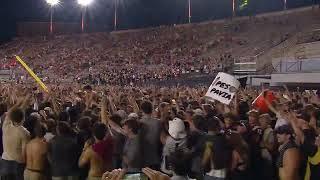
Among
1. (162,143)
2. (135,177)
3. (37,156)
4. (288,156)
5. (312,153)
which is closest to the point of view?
(135,177)

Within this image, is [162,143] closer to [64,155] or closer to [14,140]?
[64,155]

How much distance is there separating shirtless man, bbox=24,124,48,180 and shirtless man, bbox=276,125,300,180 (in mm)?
2748

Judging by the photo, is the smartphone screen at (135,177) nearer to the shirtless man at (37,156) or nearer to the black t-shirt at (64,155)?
the black t-shirt at (64,155)

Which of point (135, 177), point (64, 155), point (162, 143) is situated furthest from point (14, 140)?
point (135, 177)

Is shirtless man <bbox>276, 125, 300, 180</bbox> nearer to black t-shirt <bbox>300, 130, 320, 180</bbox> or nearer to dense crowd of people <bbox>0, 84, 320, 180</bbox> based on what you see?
dense crowd of people <bbox>0, 84, 320, 180</bbox>

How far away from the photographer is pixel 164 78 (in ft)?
101

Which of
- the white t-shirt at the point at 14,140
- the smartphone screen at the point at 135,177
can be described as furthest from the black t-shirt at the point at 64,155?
the smartphone screen at the point at 135,177

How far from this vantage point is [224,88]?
8.52 metres

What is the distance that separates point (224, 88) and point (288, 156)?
326cm

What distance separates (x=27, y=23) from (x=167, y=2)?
55.6ft

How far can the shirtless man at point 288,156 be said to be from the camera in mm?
5344

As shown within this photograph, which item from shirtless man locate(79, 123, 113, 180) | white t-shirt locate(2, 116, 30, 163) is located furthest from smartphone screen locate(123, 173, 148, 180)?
white t-shirt locate(2, 116, 30, 163)

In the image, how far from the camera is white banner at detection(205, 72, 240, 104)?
27.6ft

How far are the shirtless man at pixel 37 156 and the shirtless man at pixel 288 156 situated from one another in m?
2.75
